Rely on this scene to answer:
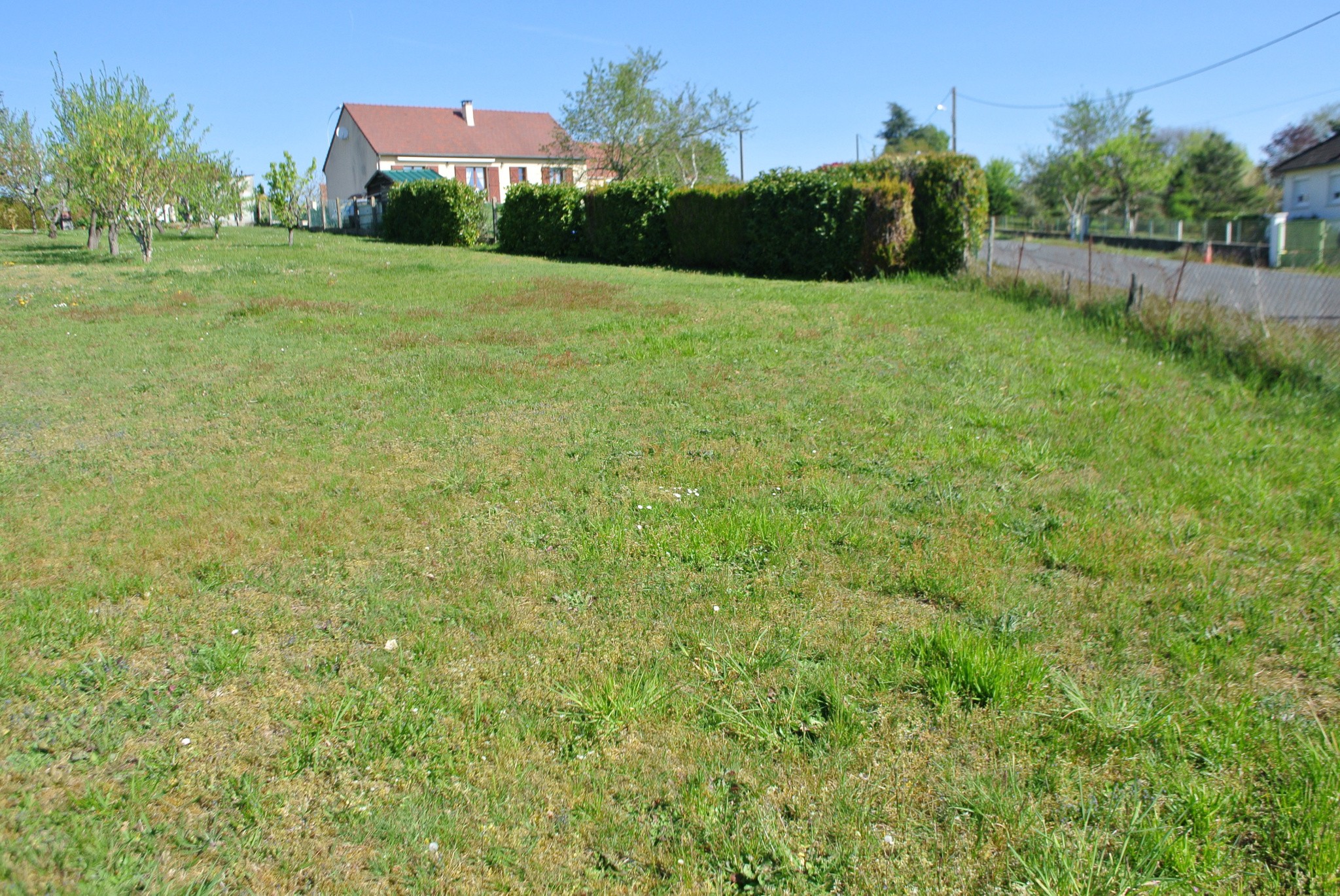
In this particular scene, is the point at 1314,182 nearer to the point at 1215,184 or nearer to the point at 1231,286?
the point at 1215,184

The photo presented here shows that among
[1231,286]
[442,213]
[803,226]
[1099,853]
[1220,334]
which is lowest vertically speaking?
[1099,853]

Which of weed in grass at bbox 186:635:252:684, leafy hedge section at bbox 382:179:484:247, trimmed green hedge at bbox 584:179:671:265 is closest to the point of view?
weed in grass at bbox 186:635:252:684

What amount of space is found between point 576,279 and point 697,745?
14.8 m

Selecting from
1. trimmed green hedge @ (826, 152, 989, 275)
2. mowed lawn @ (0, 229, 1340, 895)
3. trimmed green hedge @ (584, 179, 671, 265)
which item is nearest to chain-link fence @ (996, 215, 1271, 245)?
trimmed green hedge @ (826, 152, 989, 275)

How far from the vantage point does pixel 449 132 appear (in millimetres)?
49875

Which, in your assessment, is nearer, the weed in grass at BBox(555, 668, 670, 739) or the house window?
the weed in grass at BBox(555, 668, 670, 739)

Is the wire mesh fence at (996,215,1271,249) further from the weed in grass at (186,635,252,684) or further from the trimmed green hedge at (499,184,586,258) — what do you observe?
the weed in grass at (186,635,252,684)

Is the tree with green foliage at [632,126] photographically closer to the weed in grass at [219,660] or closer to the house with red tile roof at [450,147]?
the house with red tile roof at [450,147]

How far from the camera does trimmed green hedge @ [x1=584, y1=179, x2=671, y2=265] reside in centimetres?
2256

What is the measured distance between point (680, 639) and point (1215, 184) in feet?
182

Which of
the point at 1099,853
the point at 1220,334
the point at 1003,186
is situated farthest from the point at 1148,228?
the point at 1099,853

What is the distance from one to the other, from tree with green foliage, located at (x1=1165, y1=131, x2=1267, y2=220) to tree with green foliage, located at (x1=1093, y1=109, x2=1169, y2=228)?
1.26m

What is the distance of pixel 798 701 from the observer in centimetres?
338

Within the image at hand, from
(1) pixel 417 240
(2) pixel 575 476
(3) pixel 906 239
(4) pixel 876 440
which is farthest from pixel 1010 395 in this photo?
(1) pixel 417 240
